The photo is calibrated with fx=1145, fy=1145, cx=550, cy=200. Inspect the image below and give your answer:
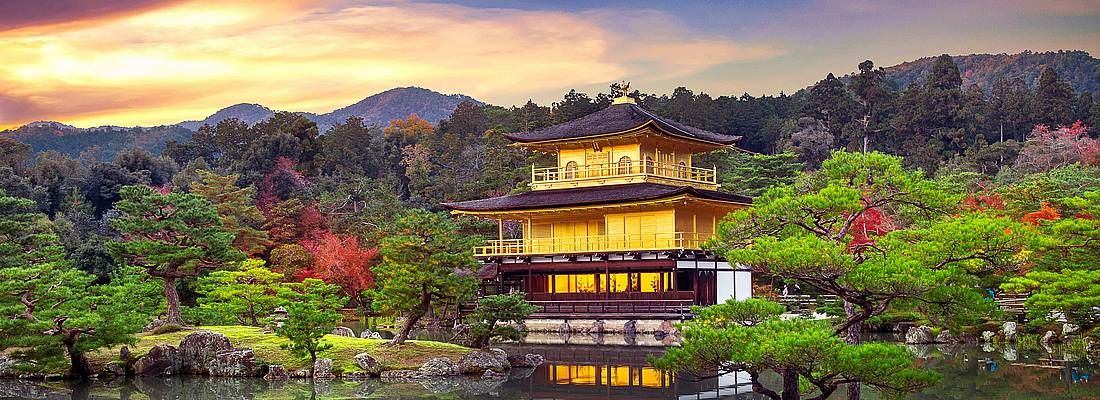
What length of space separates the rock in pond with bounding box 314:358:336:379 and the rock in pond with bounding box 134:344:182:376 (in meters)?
3.17

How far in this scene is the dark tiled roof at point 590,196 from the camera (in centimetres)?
3521

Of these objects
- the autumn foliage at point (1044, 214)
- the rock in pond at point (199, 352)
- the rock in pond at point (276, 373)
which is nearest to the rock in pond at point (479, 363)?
the rock in pond at point (276, 373)

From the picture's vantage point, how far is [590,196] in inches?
1465

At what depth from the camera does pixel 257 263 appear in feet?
103

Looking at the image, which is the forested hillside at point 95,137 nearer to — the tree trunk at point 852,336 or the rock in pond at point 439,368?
the rock in pond at point 439,368

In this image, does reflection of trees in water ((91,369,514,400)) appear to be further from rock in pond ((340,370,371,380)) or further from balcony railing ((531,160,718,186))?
balcony railing ((531,160,718,186))

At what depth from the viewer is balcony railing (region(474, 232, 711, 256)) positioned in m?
35.6

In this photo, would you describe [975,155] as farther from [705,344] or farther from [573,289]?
[705,344]

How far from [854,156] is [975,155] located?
4965cm

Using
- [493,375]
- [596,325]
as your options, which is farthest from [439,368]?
[596,325]

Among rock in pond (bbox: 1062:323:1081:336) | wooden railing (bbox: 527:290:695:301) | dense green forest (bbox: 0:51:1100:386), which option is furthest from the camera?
wooden railing (bbox: 527:290:695:301)

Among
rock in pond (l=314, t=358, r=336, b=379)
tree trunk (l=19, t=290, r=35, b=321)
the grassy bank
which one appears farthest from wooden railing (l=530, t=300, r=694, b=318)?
tree trunk (l=19, t=290, r=35, b=321)

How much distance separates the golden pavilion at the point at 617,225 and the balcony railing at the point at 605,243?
0.14 feet

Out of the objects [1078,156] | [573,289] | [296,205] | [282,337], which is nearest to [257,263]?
[282,337]
